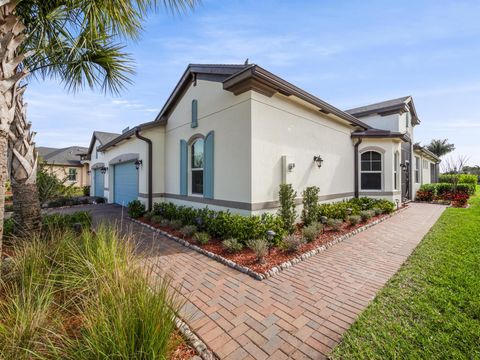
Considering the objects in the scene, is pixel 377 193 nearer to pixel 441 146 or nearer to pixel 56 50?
pixel 56 50

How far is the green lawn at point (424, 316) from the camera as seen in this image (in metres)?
2.42

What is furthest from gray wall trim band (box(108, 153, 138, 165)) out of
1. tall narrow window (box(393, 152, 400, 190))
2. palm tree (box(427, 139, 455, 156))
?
palm tree (box(427, 139, 455, 156))

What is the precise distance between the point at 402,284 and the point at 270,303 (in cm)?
249

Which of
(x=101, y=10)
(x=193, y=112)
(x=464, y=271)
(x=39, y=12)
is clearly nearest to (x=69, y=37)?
(x=39, y=12)

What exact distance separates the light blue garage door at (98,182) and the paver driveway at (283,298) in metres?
14.8

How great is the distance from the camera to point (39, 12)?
4340 mm

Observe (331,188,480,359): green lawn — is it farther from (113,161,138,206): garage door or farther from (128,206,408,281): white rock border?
(113,161,138,206): garage door

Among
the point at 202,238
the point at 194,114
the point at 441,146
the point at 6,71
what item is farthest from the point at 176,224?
the point at 441,146

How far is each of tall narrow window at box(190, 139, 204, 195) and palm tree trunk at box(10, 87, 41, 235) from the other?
4.89 m

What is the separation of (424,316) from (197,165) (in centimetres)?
779

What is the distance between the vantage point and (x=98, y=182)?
18812mm

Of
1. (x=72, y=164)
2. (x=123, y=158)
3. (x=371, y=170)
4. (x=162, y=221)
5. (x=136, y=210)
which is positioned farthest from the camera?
(x=72, y=164)

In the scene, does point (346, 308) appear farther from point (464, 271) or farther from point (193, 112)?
point (193, 112)

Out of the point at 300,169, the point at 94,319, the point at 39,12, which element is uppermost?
the point at 39,12
